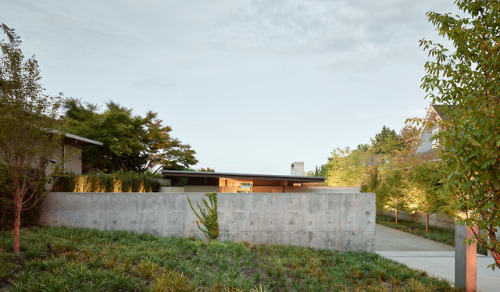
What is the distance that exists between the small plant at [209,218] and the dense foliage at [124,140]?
13.5m

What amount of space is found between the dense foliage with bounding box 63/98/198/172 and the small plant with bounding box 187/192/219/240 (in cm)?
1354

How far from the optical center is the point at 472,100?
368cm

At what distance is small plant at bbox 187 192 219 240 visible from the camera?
32.6 feet

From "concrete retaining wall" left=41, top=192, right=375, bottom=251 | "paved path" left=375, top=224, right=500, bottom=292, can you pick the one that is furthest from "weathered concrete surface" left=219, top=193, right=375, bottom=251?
"paved path" left=375, top=224, right=500, bottom=292

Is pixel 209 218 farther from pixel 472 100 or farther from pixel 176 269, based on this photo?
pixel 472 100

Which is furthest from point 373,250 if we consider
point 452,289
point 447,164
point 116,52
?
point 116,52

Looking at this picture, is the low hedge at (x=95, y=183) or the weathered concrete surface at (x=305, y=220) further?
the low hedge at (x=95, y=183)

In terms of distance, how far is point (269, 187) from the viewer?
19.3 m

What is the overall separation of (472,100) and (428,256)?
7620mm

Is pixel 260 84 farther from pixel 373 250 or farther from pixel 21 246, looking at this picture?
pixel 21 246

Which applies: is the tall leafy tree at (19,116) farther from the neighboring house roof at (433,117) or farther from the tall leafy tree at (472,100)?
the tall leafy tree at (472,100)

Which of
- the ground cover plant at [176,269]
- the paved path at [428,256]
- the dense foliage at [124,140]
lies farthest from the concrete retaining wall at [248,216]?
the dense foliage at [124,140]

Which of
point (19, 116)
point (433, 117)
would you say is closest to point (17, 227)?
point (19, 116)

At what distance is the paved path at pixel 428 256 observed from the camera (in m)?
6.74
